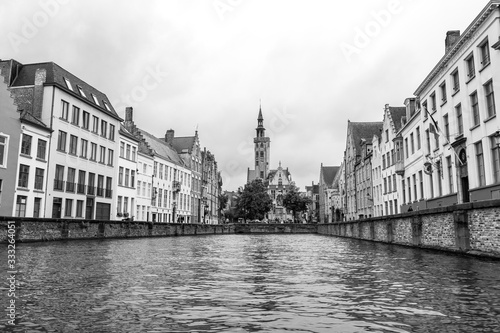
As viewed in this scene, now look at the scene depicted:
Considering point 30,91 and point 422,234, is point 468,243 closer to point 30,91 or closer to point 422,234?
point 422,234

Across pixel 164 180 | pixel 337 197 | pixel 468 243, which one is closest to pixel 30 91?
pixel 164 180

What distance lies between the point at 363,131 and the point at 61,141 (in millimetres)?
46457

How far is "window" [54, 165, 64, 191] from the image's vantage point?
3931 cm

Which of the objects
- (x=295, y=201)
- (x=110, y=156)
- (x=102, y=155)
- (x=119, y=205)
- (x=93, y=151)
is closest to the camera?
(x=93, y=151)

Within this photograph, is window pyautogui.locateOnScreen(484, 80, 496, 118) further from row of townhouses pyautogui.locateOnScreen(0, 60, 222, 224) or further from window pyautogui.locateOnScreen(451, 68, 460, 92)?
row of townhouses pyautogui.locateOnScreen(0, 60, 222, 224)

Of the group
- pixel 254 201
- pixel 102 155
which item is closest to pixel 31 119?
pixel 102 155

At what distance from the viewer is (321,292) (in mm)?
8047

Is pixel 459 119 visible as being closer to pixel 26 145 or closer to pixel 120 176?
pixel 26 145

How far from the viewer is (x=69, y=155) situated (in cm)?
4144

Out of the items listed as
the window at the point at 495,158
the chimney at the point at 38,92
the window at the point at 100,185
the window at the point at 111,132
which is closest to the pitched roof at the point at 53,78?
the chimney at the point at 38,92

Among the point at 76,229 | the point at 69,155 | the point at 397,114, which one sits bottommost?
the point at 76,229

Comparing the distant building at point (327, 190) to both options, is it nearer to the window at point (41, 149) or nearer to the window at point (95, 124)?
the window at point (95, 124)

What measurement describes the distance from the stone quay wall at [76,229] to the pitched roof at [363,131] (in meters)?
33.6

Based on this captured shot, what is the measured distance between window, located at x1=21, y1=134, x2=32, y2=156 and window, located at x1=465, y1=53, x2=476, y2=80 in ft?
110
